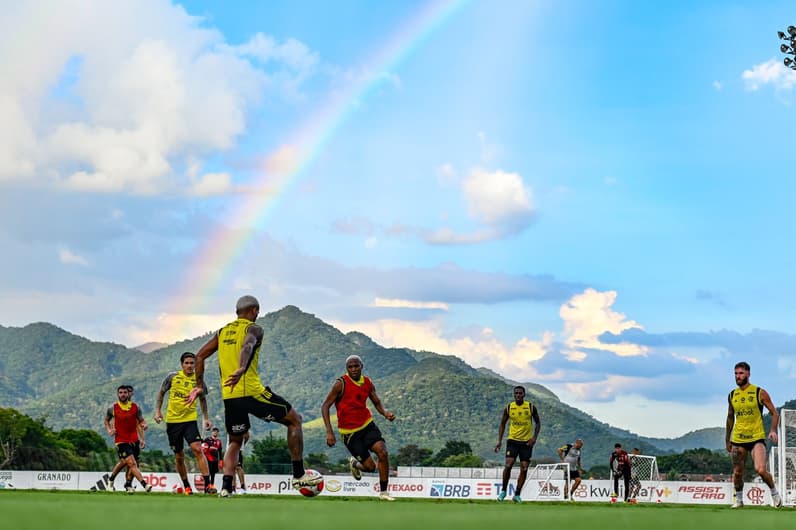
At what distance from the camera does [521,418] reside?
2131 cm

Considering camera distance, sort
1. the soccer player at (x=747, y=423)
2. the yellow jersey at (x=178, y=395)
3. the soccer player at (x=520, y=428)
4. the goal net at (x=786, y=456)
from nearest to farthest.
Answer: the soccer player at (x=747, y=423)
the yellow jersey at (x=178, y=395)
the soccer player at (x=520, y=428)
the goal net at (x=786, y=456)

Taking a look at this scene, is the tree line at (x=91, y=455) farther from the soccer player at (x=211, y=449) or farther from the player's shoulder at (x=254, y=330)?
the player's shoulder at (x=254, y=330)

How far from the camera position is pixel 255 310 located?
13.7 meters

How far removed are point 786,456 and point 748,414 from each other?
65.2 ft

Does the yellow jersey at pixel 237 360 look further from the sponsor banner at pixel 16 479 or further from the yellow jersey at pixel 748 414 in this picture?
the sponsor banner at pixel 16 479

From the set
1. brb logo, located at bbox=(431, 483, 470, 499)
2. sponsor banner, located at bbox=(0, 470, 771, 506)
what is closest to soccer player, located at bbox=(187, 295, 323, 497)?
sponsor banner, located at bbox=(0, 470, 771, 506)

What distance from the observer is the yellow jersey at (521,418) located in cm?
2131

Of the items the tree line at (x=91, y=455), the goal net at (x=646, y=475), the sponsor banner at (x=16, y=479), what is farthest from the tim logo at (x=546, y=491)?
the tree line at (x=91, y=455)

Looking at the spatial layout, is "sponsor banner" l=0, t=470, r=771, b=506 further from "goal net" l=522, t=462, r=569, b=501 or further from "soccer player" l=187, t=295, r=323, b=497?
"soccer player" l=187, t=295, r=323, b=497

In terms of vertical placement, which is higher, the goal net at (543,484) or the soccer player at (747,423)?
the soccer player at (747,423)

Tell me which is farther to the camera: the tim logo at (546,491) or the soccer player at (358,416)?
the tim logo at (546,491)

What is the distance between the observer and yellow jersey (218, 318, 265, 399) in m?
13.4

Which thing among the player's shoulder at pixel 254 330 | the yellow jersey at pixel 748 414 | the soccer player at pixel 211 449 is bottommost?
the soccer player at pixel 211 449

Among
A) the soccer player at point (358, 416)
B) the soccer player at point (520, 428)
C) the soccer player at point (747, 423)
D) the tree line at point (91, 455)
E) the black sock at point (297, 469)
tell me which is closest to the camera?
the black sock at point (297, 469)
